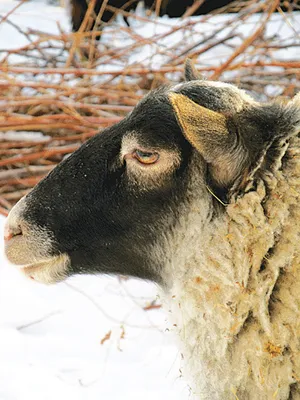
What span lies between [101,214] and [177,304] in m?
0.46

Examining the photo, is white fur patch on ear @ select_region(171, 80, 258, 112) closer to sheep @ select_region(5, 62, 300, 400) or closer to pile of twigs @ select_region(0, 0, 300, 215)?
sheep @ select_region(5, 62, 300, 400)

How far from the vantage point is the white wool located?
237cm

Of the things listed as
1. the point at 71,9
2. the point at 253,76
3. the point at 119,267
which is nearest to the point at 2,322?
the point at 119,267

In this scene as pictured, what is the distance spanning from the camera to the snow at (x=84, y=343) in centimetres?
361

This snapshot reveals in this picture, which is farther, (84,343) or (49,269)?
(84,343)

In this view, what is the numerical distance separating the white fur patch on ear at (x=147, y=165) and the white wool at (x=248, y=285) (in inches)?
5.9

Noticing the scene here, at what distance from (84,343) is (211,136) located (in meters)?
2.30

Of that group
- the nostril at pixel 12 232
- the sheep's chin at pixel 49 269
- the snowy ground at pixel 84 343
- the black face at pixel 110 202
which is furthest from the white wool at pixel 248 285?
the snowy ground at pixel 84 343

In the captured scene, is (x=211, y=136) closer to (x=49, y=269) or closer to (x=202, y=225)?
(x=202, y=225)

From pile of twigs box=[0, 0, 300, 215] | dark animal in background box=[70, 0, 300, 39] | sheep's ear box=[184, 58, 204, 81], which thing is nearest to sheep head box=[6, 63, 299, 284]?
sheep's ear box=[184, 58, 204, 81]

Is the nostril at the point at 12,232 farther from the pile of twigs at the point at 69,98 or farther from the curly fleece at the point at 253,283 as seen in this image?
the pile of twigs at the point at 69,98

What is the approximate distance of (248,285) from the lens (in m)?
2.42

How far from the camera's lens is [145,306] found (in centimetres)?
471

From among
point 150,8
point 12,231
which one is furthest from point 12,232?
point 150,8
